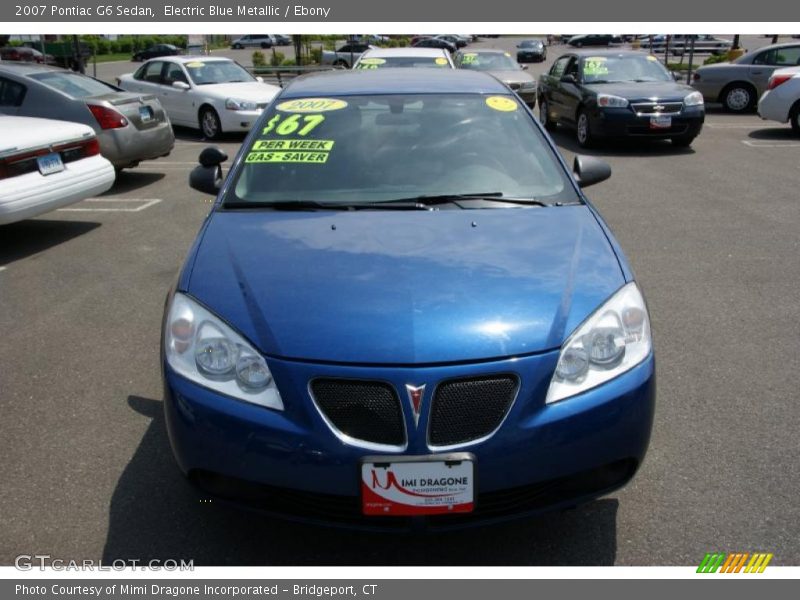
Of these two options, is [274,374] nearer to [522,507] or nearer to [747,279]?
[522,507]

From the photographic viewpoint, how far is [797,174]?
1024 cm

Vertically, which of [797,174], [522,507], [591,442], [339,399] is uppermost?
[339,399]

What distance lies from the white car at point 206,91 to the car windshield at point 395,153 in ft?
32.2

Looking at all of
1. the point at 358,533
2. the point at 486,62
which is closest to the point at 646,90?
the point at 486,62

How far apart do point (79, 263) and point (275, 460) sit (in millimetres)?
5028

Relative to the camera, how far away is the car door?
570 inches

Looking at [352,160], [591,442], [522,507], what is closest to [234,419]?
[522,507]

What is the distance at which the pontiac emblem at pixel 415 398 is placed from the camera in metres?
2.44

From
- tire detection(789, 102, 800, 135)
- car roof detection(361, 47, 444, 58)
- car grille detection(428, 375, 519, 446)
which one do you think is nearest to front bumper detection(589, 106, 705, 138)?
tire detection(789, 102, 800, 135)

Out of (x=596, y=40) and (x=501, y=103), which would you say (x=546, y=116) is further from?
(x=596, y=40)

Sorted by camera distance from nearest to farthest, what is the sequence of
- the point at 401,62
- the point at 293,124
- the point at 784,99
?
the point at 293,124 < the point at 401,62 < the point at 784,99

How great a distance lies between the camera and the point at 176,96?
14.7 m

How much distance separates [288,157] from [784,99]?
1213 cm

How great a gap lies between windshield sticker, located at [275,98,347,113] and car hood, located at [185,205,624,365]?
2.98 feet
